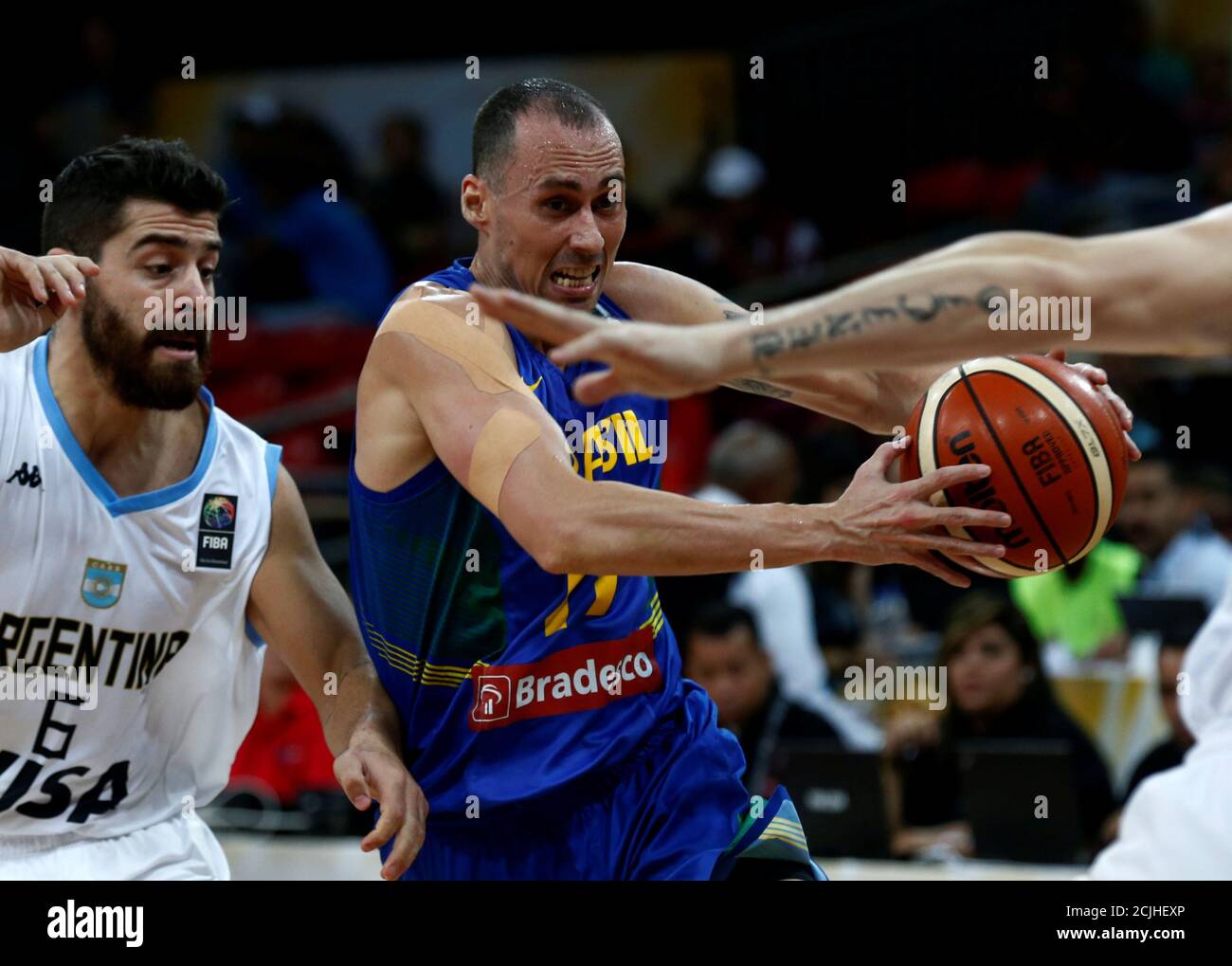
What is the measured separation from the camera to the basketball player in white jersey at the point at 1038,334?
2775 millimetres

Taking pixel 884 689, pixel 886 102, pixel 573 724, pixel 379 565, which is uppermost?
pixel 886 102

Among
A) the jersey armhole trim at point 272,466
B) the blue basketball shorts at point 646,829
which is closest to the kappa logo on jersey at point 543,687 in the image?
the blue basketball shorts at point 646,829

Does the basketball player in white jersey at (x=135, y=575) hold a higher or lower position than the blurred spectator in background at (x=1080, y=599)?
higher

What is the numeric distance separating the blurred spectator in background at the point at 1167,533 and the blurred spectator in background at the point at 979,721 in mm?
1923

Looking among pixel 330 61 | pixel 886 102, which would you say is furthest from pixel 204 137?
pixel 886 102

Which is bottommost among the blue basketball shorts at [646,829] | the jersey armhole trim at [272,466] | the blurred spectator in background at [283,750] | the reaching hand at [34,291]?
the blurred spectator in background at [283,750]

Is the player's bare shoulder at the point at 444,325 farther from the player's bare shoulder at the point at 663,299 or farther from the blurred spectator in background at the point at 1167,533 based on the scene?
the blurred spectator in background at the point at 1167,533

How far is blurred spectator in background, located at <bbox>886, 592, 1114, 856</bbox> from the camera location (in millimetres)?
6934

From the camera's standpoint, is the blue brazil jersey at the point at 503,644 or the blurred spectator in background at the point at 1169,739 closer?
the blue brazil jersey at the point at 503,644

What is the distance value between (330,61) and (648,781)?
466 inches

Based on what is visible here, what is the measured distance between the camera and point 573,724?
389 cm

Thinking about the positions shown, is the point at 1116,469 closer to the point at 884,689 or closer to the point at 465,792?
the point at 465,792

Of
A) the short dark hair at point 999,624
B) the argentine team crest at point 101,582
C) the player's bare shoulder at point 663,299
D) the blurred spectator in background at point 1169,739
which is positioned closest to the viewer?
the argentine team crest at point 101,582

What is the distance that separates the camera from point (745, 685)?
7.37 metres
